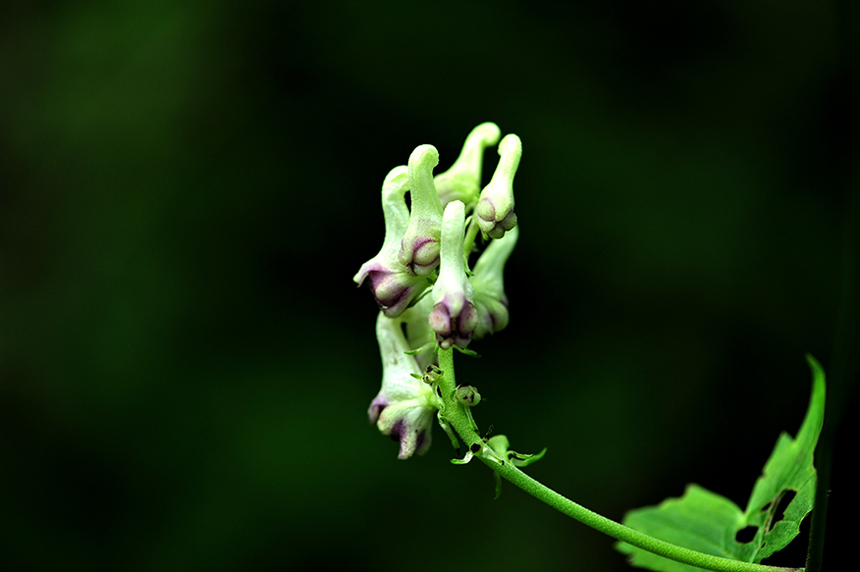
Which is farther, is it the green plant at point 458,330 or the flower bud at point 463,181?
the flower bud at point 463,181

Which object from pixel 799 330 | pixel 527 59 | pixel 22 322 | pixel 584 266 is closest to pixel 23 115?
pixel 22 322

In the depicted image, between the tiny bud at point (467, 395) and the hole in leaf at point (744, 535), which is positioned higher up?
the tiny bud at point (467, 395)

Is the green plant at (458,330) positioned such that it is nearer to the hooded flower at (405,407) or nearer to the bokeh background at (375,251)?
the hooded flower at (405,407)

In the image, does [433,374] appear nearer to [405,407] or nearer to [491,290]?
[405,407]

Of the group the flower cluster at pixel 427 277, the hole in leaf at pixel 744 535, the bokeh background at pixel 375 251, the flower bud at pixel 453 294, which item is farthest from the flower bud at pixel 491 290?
the bokeh background at pixel 375 251

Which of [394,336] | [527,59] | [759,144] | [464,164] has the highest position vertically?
[527,59]

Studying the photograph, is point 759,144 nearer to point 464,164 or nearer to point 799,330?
point 799,330

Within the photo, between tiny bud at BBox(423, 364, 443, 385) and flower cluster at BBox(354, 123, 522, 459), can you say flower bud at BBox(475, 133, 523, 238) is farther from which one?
tiny bud at BBox(423, 364, 443, 385)

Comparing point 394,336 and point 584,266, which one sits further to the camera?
point 584,266
